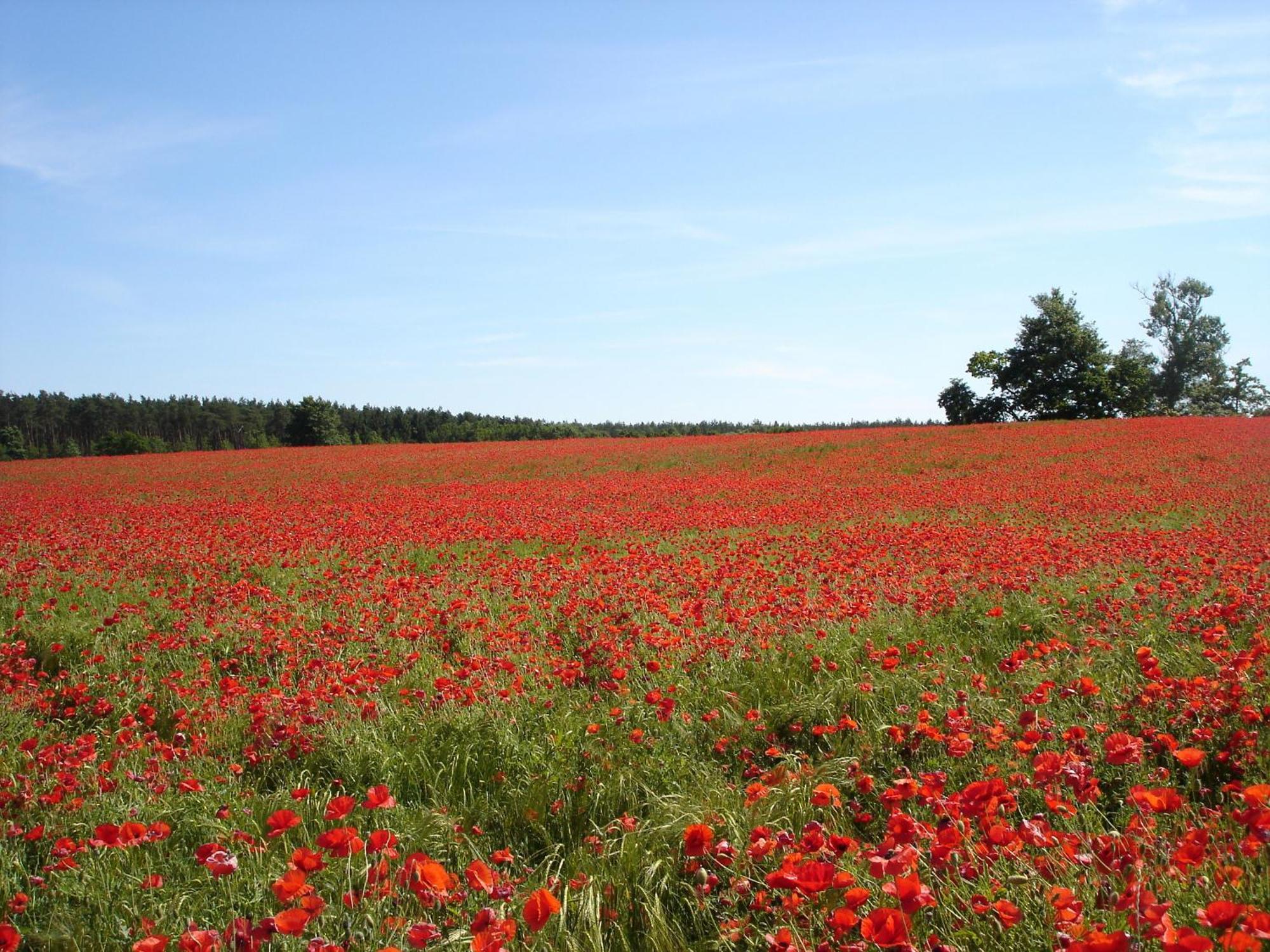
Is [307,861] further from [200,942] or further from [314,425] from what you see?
[314,425]

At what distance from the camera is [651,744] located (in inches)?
166

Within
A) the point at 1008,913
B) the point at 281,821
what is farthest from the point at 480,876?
the point at 1008,913

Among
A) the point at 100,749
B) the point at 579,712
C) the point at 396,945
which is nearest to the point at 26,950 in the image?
the point at 396,945

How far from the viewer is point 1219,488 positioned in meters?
15.1

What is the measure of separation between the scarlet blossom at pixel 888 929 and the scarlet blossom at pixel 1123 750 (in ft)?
3.60

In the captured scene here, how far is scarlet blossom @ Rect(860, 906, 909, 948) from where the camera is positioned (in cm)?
181

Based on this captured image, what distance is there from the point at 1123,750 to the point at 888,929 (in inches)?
50.8

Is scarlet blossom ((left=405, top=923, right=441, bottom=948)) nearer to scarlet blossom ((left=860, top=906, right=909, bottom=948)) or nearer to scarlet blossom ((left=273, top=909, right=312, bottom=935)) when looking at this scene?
scarlet blossom ((left=273, top=909, right=312, bottom=935))

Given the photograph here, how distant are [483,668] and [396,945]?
301cm

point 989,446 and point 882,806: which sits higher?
point 989,446

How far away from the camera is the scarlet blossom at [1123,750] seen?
254 centimetres

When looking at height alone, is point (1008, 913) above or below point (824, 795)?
above

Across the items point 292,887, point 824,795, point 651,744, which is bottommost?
point 651,744

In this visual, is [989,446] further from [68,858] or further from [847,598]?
[68,858]
